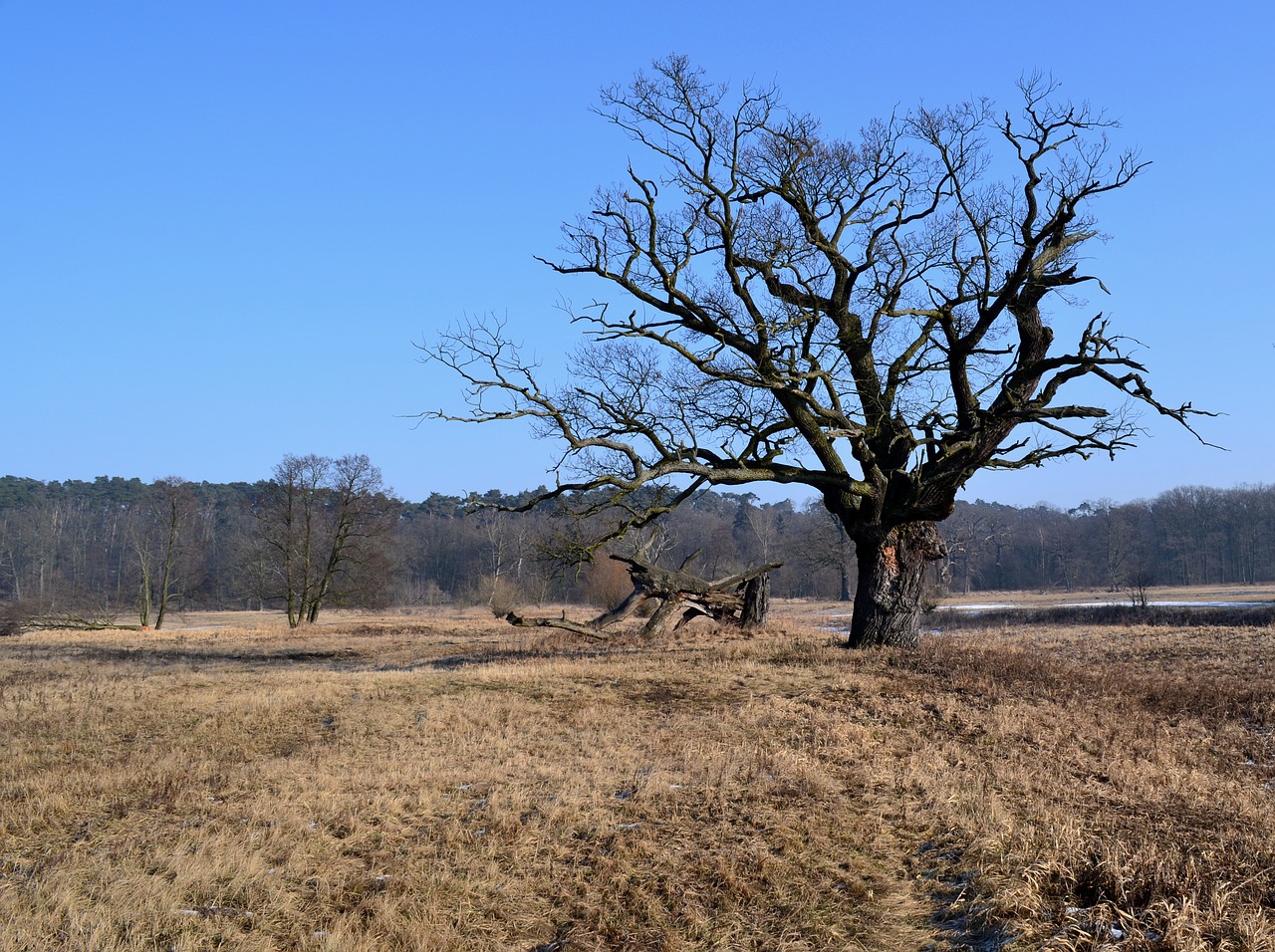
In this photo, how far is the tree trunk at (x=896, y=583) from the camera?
17109 millimetres

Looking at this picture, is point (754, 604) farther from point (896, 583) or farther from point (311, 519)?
point (311, 519)

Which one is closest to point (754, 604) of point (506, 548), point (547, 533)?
point (547, 533)

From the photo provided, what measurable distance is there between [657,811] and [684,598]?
60.0 feet

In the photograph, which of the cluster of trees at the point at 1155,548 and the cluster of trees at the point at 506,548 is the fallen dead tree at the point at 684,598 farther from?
the cluster of trees at the point at 1155,548

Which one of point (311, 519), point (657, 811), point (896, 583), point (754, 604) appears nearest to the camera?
point (657, 811)

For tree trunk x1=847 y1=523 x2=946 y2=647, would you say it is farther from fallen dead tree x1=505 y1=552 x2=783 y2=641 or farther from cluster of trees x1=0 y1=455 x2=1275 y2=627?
cluster of trees x1=0 y1=455 x2=1275 y2=627

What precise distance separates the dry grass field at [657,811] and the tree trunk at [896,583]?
1.56 metres

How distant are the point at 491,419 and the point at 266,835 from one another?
922 centimetres

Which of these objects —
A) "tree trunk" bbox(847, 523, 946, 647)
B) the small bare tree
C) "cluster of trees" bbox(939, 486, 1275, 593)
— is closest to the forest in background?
"cluster of trees" bbox(939, 486, 1275, 593)

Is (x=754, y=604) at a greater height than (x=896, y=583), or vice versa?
(x=896, y=583)

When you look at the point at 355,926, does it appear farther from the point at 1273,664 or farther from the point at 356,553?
the point at 356,553

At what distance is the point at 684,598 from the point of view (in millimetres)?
26469

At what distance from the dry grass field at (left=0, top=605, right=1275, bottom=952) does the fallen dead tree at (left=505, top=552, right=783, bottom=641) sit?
9.49 metres

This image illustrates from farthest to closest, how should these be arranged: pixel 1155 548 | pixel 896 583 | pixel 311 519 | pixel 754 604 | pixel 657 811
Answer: pixel 1155 548 → pixel 311 519 → pixel 754 604 → pixel 896 583 → pixel 657 811
